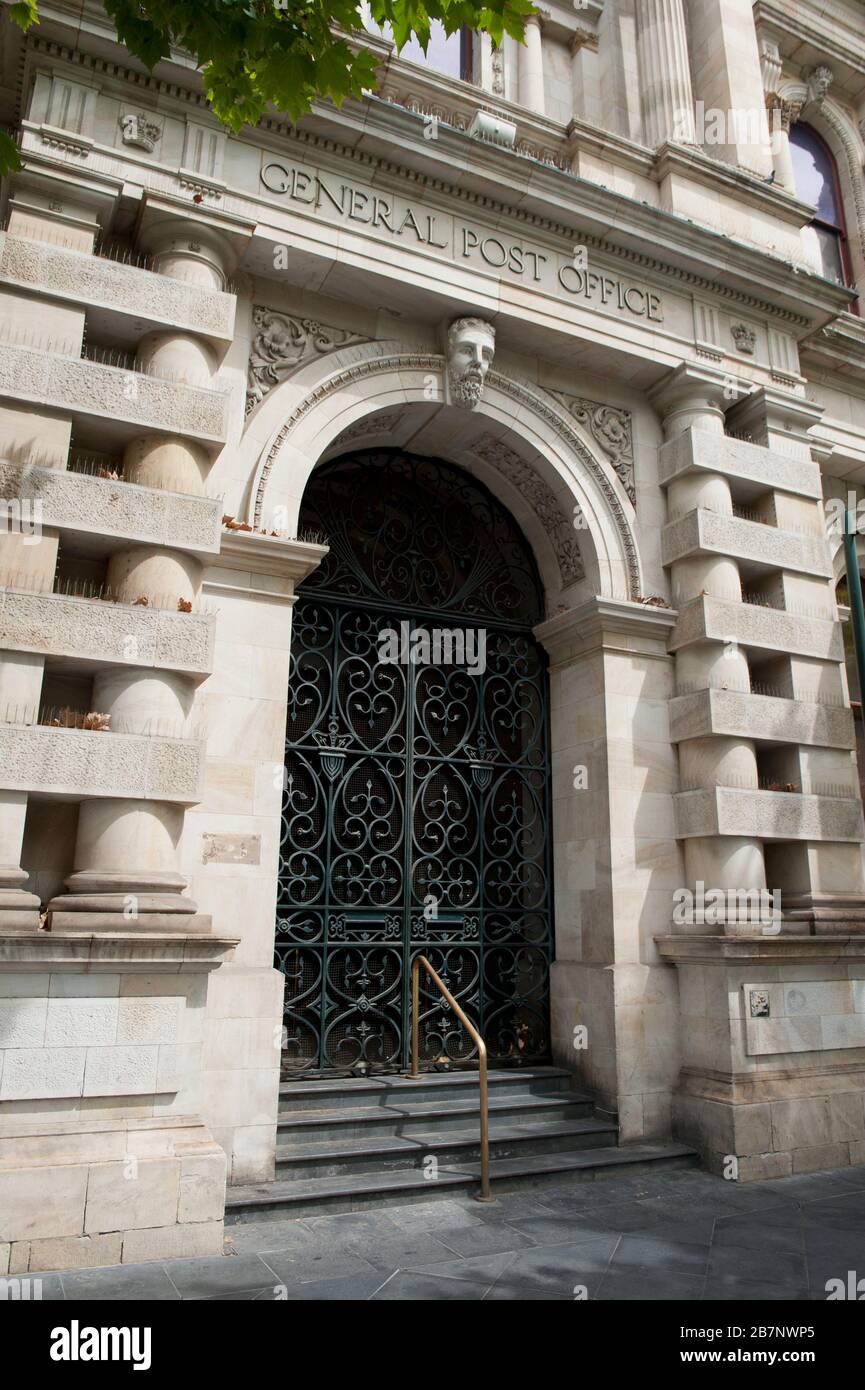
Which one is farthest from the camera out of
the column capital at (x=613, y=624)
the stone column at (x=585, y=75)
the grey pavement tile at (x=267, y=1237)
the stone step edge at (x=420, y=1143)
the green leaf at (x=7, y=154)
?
the stone column at (x=585, y=75)

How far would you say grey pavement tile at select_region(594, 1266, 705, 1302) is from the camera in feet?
16.4

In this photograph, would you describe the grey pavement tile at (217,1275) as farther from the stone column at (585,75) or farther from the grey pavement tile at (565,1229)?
the stone column at (585,75)

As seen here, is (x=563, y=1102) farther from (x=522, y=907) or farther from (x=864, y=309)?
(x=864, y=309)

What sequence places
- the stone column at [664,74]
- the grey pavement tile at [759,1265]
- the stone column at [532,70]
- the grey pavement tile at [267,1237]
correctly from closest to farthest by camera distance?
1. the grey pavement tile at [759,1265]
2. the grey pavement tile at [267,1237]
3. the stone column at [664,74]
4. the stone column at [532,70]

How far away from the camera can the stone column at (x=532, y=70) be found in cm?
1090

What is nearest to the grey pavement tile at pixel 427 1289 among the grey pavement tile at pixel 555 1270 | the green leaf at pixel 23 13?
the grey pavement tile at pixel 555 1270

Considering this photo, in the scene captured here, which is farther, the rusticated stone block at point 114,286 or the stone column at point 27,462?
the rusticated stone block at point 114,286

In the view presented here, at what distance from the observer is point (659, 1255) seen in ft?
18.5

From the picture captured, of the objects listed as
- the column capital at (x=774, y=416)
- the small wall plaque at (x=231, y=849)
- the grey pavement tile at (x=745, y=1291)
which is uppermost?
the column capital at (x=774, y=416)

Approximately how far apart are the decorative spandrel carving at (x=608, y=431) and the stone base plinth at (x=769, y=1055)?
456cm

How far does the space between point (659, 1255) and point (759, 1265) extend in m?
0.57

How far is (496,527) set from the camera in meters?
10.2

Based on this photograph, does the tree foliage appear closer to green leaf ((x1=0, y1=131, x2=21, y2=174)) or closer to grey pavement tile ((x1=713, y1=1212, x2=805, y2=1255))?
green leaf ((x1=0, y1=131, x2=21, y2=174))
